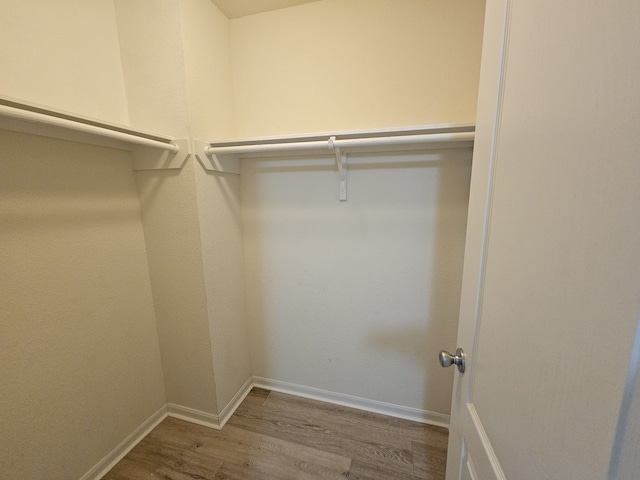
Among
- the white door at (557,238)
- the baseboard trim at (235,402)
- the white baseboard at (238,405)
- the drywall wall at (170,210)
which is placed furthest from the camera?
the baseboard trim at (235,402)

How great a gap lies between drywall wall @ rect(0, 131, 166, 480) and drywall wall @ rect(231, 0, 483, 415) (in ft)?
2.24

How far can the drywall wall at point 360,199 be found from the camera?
4.29ft

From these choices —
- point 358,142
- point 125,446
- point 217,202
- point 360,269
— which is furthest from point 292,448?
point 358,142

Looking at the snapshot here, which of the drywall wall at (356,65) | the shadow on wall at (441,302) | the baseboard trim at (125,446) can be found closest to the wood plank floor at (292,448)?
the baseboard trim at (125,446)

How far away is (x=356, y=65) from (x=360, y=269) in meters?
1.14

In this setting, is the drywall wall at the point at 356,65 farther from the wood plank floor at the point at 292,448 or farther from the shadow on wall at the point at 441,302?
the wood plank floor at the point at 292,448

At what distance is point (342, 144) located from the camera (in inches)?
48.1

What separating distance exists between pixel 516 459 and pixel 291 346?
1.45 metres

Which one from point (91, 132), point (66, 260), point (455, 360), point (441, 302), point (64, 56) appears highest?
point (64, 56)

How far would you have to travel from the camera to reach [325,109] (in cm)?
147

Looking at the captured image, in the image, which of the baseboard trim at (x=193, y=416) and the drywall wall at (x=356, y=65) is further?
the baseboard trim at (x=193, y=416)

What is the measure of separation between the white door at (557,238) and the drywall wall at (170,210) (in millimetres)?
1306

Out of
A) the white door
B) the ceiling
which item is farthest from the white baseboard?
the ceiling

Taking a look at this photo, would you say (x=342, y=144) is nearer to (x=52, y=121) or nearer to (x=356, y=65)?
(x=356, y=65)
